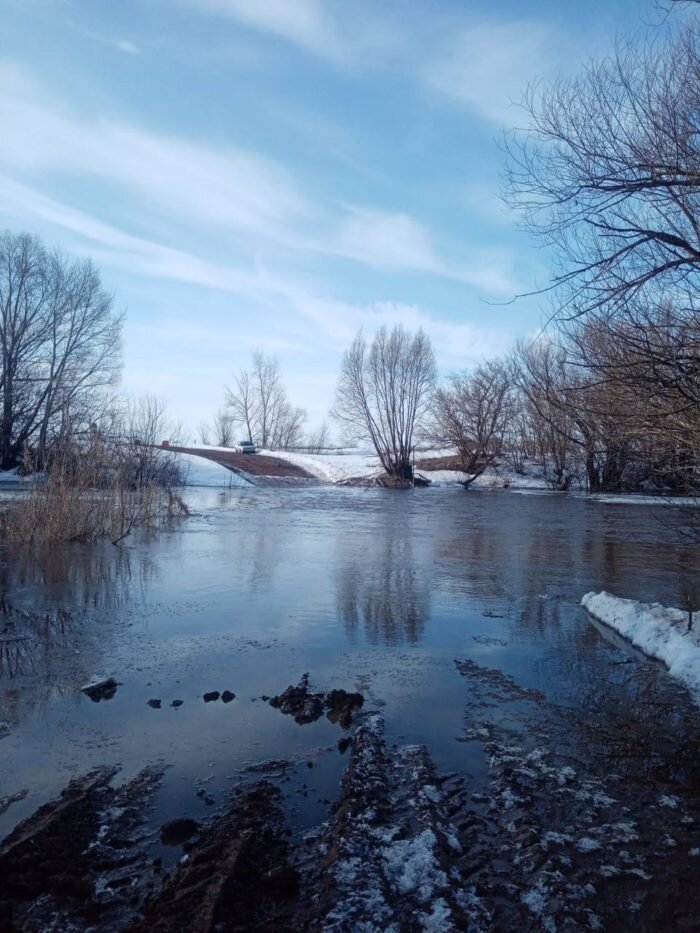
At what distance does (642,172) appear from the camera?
5832mm

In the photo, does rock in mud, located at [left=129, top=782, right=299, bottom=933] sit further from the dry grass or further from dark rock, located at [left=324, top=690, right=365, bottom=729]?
the dry grass

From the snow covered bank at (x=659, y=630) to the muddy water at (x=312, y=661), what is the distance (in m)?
0.21

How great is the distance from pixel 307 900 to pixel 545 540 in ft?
48.9

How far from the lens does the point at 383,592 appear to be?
10.5 metres

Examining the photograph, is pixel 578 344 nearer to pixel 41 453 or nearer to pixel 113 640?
pixel 113 640

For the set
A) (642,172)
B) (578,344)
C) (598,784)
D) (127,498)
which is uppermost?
(642,172)

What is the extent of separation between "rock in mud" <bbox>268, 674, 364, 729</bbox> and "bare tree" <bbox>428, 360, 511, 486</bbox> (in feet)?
117

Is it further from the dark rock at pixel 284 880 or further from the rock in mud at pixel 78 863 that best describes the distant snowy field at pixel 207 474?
the dark rock at pixel 284 880

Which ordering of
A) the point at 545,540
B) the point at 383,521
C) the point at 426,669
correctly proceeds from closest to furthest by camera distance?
the point at 426,669
the point at 545,540
the point at 383,521

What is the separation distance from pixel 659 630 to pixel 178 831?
5913 millimetres

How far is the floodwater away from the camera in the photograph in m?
4.69

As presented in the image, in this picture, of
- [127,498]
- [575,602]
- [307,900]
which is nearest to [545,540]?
[575,602]

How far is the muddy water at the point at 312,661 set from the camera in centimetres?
467

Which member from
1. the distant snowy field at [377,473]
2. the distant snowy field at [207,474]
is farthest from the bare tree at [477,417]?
the distant snowy field at [207,474]
